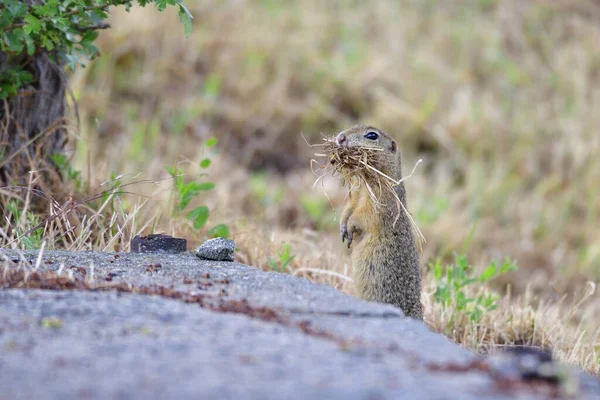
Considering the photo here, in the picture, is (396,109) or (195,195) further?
(396,109)

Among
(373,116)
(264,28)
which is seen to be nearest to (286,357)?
(373,116)

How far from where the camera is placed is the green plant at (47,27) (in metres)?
5.18

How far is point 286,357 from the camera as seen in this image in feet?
9.17

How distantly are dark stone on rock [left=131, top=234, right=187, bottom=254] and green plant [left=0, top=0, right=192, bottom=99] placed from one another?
112cm

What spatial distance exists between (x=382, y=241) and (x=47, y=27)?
7.79 ft

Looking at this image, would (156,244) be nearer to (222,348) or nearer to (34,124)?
(34,124)

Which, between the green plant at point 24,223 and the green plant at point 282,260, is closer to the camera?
the green plant at point 24,223

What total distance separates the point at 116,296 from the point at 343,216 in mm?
2376

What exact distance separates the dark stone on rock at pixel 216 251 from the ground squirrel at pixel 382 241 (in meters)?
0.88

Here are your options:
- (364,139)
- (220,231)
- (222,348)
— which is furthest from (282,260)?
(222,348)

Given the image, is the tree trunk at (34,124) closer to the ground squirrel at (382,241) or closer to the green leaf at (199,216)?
the green leaf at (199,216)

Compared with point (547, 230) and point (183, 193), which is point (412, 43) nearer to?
point (547, 230)

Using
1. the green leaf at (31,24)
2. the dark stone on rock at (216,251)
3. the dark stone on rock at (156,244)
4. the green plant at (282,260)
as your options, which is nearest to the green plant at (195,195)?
the green plant at (282,260)

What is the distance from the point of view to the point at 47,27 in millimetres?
5516
